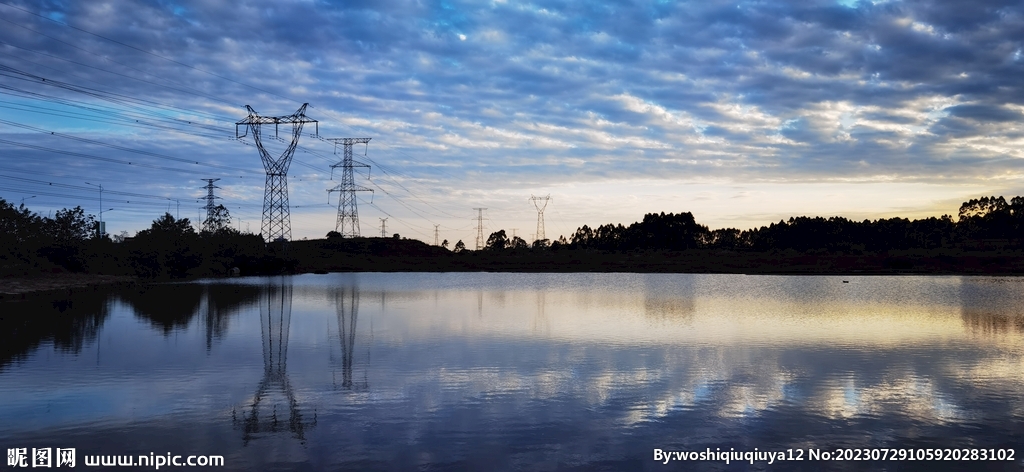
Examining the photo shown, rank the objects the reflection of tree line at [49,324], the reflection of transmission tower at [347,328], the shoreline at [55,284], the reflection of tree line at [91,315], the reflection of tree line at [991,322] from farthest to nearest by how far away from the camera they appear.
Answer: the shoreline at [55,284]
the reflection of tree line at [991,322]
the reflection of tree line at [91,315]
the reflection of tree line at [49,324]
the reflection of transmission tower at [347,328]

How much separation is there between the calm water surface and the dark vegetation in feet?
114

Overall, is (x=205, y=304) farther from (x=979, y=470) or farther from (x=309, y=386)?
(x=979, y=470)

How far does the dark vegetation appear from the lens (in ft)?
204

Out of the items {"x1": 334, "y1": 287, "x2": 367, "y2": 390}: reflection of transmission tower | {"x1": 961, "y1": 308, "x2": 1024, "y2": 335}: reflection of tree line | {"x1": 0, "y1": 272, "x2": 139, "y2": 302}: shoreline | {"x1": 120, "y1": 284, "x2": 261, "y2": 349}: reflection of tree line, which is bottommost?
{"x1": 961, "y1": 308, "x2": 1024, "y2": 335}: reflection of tree line

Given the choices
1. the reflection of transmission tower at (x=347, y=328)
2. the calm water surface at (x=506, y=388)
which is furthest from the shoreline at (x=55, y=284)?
the reflection of transmission tower at (x=347, y=328)

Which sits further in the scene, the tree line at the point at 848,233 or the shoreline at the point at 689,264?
the tree line at the point at 848,233

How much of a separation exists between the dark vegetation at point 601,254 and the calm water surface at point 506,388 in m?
34.9

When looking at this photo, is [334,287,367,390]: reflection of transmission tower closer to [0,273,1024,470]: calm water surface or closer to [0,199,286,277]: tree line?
[0,273,1024,470]: calm water surface

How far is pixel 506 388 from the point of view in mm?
15922

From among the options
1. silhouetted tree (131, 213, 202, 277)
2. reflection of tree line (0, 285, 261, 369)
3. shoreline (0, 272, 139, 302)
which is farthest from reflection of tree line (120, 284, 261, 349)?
silhouetted tree (131, 213, 202, 277)

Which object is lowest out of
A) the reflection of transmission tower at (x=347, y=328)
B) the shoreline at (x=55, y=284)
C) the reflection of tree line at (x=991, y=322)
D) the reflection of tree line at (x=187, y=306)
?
the reflection of tree line at (x=991, y=322)

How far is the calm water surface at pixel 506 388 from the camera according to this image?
1148 cm

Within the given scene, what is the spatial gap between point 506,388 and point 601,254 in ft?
405

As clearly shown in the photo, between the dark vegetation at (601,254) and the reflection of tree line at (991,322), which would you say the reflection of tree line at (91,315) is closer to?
the dark vegetation at (601,254)
